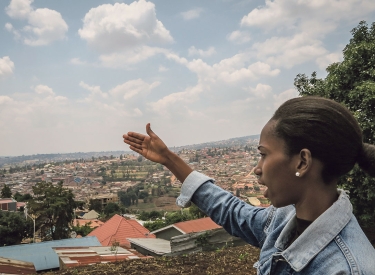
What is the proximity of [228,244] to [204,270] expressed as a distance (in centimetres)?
151

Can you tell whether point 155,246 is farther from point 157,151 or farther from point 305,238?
point 305,238

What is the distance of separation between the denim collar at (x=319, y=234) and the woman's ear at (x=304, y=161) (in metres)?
0.12

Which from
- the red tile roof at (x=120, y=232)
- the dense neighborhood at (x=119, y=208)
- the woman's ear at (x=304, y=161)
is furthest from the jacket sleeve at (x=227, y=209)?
the red tile roof at (x=120, y=232)

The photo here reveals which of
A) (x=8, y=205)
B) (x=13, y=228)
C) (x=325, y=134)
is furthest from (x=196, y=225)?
(x=8, y=205)

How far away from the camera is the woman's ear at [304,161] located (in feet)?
2.96

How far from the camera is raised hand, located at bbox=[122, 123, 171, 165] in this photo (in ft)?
4.94

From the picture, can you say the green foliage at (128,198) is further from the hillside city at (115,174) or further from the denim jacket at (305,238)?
the denim jacket at (305,238)

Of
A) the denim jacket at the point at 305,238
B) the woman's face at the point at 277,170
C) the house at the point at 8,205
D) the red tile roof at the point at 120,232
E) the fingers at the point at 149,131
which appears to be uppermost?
the fingers at the point at 149,131

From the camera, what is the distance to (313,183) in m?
0.94

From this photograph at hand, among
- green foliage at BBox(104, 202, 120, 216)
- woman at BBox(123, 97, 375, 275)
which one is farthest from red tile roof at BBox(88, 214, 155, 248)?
green foliage at BBox(104, 202, 120, 216)

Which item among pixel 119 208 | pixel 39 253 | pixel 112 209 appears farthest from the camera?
pixel 112 209

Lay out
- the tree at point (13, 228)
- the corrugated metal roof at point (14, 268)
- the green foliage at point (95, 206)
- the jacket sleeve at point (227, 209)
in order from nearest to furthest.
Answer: the jacket sleeve at point (227, 209), the corrugated metal roof at point (14, 268), the tree at point (13, 228), the green foliage at point (95, 206)

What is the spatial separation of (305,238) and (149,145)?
33.0 inches

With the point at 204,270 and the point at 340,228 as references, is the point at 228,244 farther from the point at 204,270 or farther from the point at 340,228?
the point at 340,228
